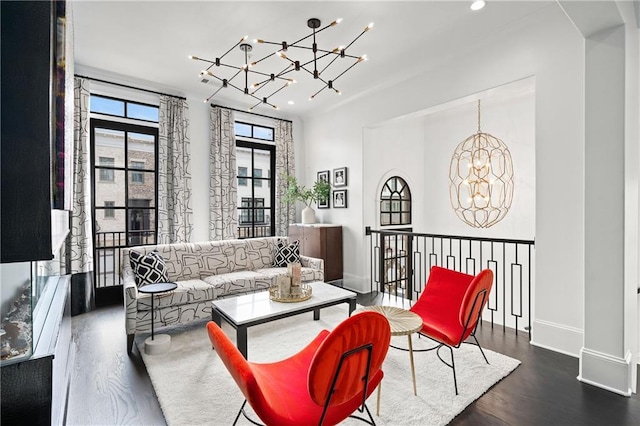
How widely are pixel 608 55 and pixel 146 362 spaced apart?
13.9 feet

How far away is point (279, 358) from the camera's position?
8.98 ft

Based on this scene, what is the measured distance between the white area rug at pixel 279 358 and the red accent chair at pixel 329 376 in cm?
68

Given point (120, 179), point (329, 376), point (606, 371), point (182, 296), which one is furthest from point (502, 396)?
point (120, 179)

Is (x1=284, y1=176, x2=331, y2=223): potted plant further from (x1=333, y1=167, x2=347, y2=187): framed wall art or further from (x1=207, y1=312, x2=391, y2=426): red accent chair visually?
(x1=207, y1=312, x2=391, y2=426): red accent chair

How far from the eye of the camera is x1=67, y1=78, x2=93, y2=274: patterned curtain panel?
3.89m

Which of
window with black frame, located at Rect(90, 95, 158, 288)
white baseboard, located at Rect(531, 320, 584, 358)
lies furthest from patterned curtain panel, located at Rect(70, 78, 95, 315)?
white baseboard, located at Rect(531, 320, 584, 358)

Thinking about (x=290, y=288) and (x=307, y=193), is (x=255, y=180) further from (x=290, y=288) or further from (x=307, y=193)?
(x=290, y=288)

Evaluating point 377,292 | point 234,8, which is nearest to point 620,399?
→ point 377,292

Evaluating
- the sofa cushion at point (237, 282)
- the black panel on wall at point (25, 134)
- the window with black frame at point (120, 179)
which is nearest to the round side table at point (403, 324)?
the black panel on wall at point (25, 134)

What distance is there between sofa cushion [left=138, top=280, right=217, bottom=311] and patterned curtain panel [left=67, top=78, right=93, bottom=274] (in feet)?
4.47

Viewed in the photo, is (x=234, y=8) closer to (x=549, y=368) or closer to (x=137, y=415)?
(x=137, y=415)

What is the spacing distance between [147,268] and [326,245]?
2.58 metres

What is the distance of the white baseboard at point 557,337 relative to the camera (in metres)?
2.79

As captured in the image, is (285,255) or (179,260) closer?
(179,260)
